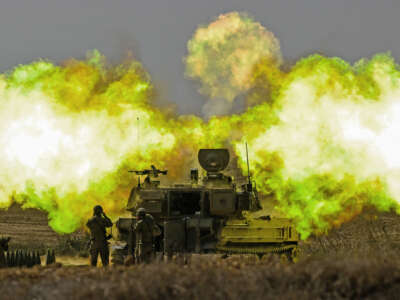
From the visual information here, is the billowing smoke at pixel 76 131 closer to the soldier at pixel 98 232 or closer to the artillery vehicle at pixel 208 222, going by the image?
the artillery vehicle at pixel 208 222

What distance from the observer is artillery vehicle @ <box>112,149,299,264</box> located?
20484 mm

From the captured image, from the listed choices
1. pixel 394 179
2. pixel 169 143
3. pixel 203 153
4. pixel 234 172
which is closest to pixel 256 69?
pixel 169 143

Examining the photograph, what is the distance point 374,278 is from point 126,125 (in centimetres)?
2206

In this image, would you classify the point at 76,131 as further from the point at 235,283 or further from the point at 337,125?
the point at 235,283

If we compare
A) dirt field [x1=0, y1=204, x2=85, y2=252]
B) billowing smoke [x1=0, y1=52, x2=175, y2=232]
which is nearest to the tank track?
billowing smoke [x1=0, y1=52, x2=175, y2=232]

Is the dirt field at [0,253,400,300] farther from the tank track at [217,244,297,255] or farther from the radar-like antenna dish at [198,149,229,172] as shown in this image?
the radar-like antenna dish at [198,149,229,172]

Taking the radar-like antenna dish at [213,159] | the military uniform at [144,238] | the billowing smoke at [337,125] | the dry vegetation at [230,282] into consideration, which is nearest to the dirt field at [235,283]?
the dry vegetation at [230,282]

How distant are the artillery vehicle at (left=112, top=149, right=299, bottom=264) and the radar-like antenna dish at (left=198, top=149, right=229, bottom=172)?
0.75 metres

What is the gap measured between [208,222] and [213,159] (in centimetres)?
332

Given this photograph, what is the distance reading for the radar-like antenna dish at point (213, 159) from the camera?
23.4m

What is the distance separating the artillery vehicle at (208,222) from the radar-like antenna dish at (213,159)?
2.45ft

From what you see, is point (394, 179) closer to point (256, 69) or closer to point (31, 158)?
point (256, 69)

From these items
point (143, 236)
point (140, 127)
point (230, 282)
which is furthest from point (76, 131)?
point (230, 282)

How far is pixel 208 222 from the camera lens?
67.6ft
